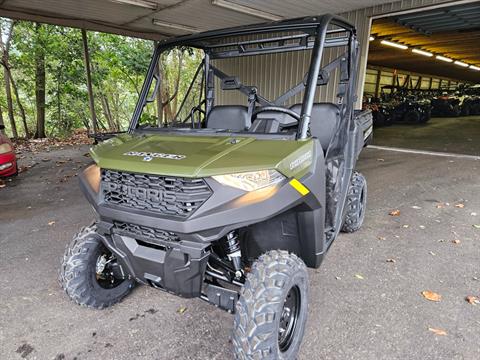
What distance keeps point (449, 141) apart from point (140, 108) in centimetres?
975

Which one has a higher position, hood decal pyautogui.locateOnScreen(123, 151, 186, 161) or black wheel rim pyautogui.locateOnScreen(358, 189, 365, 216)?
hood decal pyautogui.locateOnScreen(123, 151, 186, 161)

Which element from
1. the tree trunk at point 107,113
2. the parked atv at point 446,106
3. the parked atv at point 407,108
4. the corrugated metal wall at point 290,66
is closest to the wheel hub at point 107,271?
the corrugated metal wall at point 290,66

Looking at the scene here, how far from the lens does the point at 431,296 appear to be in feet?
8.17

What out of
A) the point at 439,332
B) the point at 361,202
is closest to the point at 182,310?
the point at 439,332

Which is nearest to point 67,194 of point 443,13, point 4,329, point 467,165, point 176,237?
point 4,329

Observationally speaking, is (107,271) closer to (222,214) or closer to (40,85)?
(222,214)

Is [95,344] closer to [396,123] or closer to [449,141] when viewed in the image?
[449,141]

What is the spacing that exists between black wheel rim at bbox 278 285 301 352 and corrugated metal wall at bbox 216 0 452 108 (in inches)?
230

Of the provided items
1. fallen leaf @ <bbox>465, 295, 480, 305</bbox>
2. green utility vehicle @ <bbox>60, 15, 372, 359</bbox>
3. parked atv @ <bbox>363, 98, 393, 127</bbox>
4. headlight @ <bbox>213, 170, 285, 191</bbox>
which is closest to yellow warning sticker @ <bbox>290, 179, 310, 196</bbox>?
green utility vehicle @ <bbox>60, 15, 372, 359</bbox>

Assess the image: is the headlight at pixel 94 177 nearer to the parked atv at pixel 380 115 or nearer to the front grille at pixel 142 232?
the front grille at pixel 142 232

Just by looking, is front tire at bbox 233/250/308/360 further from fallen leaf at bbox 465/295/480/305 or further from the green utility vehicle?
fallen leaf at bbox 465/295/480/305

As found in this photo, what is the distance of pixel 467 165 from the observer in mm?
6656

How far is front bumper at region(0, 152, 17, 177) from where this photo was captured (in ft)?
16.8

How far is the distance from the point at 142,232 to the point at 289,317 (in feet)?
3.21
